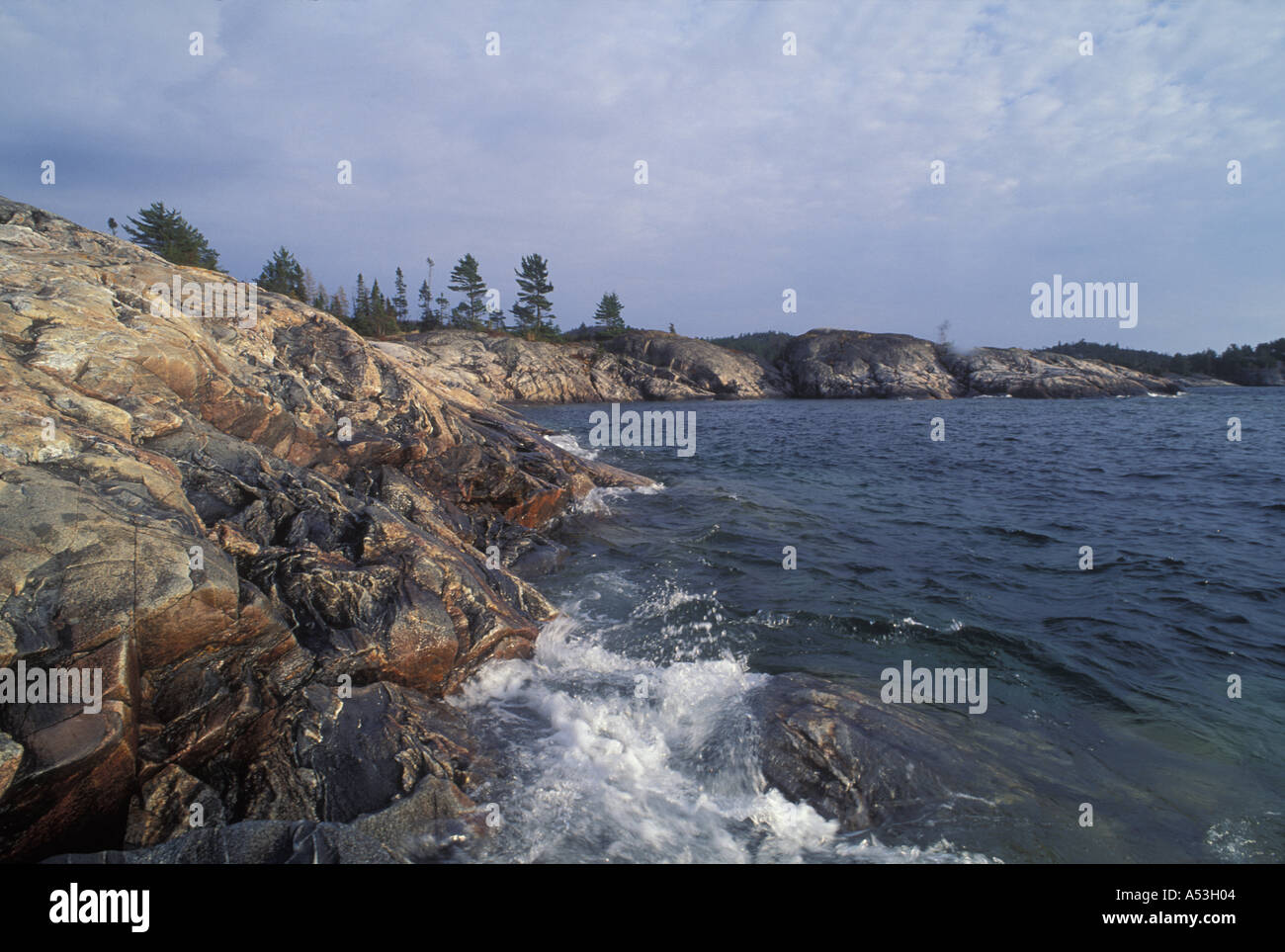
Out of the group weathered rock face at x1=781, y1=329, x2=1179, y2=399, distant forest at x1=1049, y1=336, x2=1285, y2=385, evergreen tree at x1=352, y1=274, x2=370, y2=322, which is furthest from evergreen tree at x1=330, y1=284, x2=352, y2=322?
distant forest at x1=1049, y1=336, x2=1285, y2=385

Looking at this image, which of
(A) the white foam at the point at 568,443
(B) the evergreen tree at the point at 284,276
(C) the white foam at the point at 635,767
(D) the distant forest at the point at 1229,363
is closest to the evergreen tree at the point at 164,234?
(B) the evergreen tree at the point at 284,276

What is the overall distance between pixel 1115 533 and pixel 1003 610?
23.9ft

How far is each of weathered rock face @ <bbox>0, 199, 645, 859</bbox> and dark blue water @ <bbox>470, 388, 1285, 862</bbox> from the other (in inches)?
53.4

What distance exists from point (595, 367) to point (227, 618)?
7473cm

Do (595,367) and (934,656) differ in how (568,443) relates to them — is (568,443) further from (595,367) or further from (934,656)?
(595,367)

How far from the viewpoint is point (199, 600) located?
17.7 feet

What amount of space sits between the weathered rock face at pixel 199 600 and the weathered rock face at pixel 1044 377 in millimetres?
90236

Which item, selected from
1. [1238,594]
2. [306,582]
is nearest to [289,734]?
[306,582]

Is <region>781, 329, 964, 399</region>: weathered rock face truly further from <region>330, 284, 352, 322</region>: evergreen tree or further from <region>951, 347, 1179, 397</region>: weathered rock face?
<region>330, 284, 352, 322</region>: evergreen tree

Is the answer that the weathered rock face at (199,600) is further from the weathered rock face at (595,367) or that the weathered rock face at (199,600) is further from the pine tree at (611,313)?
the pine tree at (611,313)

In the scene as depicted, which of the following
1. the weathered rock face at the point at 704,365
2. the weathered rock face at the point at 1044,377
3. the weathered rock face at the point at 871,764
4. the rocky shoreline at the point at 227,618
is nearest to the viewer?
the rocky shoreline at the point at 227,618

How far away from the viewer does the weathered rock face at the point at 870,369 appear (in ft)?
276
